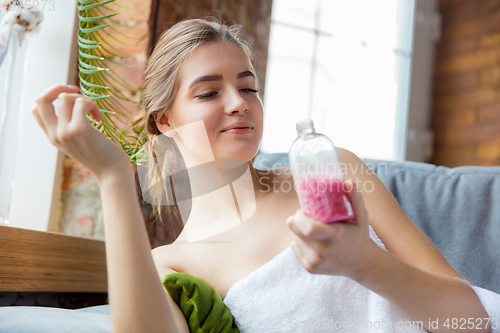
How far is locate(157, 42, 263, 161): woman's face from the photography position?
94 cm

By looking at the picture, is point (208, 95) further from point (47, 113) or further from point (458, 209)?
point (458, 209)

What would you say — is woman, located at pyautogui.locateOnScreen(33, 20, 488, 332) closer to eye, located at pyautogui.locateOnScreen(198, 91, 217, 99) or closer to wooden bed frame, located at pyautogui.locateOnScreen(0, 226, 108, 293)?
eye, located at pyautogui.locateOnScreen(198, 91, 217, 99)

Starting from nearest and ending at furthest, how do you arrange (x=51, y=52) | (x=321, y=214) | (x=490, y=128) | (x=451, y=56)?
1. (x=321, y=214)
2. (x=51, y=52)
3. (x=490, y=128)
4. (x=451, y=56)

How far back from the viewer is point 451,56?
2.58m

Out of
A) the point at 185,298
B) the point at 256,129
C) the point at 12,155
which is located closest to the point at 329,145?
the point at 256,129

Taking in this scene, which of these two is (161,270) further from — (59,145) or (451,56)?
(451,56)

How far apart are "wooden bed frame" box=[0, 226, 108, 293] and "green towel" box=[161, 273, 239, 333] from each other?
1.16 feet

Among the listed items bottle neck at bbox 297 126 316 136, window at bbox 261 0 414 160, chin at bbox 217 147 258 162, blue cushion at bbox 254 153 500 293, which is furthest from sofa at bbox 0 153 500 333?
window at bbox 261 0 414 160

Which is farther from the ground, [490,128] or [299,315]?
[490,128]

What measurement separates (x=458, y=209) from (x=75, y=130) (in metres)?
1.04

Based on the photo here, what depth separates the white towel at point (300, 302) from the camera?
89 centimetres

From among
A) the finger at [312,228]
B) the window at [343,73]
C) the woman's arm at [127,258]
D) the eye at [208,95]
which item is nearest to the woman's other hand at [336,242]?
the finger at [312,228]

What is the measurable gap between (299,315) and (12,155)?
0.80 meters

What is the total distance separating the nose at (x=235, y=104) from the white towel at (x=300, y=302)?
1.04ft
